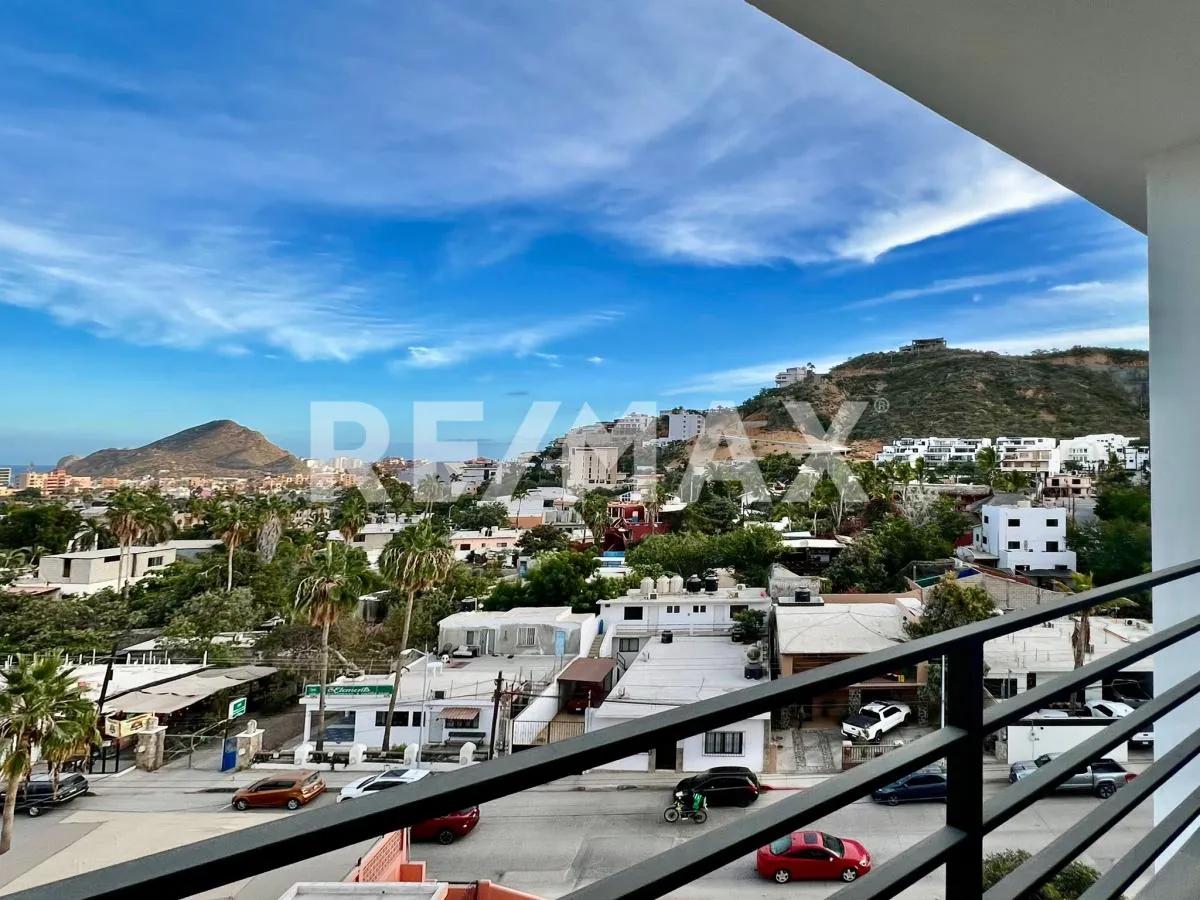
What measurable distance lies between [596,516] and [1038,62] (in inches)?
951

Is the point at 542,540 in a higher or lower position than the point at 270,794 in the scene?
higher

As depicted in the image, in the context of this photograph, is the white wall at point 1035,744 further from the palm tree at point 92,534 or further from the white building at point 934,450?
the palm tree at point 92,534

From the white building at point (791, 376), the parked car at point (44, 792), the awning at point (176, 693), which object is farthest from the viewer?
the white building at point (791, 376)

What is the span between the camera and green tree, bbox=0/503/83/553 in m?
18.4

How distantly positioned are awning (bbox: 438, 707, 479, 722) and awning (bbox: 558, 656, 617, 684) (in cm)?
176

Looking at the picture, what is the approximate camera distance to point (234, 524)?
64.3 ft

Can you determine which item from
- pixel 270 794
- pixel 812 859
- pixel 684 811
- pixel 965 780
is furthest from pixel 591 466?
pixel 965 780

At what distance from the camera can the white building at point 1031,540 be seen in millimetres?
16828

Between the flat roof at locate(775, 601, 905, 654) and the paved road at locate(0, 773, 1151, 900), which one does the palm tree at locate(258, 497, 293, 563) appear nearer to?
the flat roof at locate(775, 601, 905, 654)

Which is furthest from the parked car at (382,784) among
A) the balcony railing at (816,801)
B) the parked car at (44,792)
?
the parked car at (44,792)

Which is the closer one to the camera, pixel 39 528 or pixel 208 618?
pixel 208 618

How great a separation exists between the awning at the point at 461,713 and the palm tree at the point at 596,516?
13151 mm

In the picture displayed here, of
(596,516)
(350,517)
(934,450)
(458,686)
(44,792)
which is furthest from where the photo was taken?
(596,516)

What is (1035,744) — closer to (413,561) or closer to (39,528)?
(413,561)
